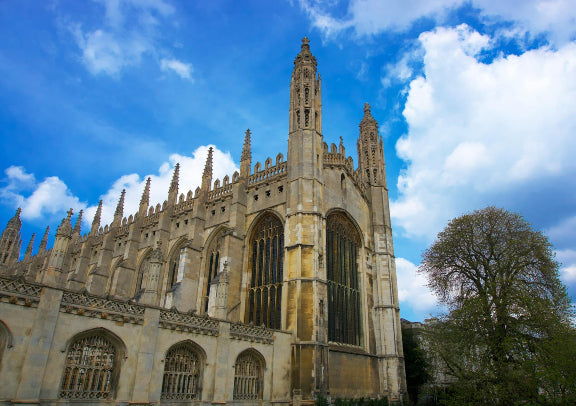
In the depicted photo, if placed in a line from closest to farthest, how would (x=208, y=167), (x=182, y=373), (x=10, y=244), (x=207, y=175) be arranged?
(x=182, y=373), (x=207, y=175), (x=208, y=167), (x=10, y=244)

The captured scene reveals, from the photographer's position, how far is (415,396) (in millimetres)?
31234

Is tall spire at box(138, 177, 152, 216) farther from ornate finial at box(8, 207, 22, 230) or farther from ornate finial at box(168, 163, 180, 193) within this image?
ornate finial at box(8, 207, 22, 230)

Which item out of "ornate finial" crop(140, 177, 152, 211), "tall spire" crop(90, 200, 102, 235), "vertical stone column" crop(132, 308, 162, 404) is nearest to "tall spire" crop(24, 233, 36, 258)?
"tall spire" crop(90, 200, 102, 235)

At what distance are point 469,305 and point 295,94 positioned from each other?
17.4 m

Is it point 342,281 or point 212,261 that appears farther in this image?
point 212,261

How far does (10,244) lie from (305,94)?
5598cm

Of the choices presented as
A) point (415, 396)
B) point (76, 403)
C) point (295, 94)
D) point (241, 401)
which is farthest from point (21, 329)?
point (415, 396)

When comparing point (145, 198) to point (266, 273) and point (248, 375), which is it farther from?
point (248, 375)

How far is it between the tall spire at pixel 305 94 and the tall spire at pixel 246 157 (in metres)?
4.57

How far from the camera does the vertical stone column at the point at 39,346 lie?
10352 millimetres

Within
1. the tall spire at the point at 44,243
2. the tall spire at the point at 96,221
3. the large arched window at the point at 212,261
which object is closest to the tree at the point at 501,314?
the large arched window at the point at 212,261

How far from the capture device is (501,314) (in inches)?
693

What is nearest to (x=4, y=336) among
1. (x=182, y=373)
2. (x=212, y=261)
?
(x=182, y=373)

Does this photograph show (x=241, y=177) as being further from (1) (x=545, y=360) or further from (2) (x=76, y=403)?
(1) (x=545, y=360)
